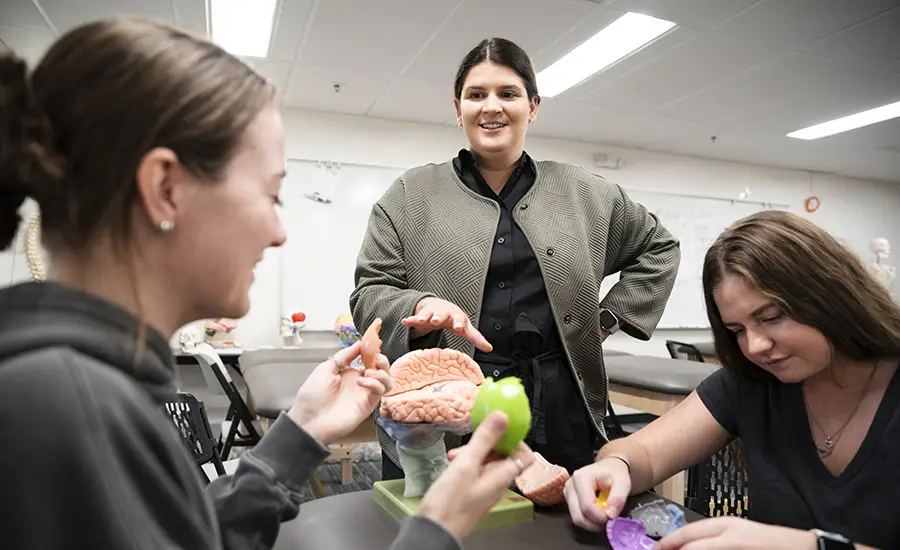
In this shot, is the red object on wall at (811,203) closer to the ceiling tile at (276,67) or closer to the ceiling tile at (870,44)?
the ceiling tile at (870,44)

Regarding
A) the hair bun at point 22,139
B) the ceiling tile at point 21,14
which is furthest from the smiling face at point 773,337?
the ceiling tile at point 21,14

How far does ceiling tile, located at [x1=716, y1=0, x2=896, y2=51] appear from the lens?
3.22 metres

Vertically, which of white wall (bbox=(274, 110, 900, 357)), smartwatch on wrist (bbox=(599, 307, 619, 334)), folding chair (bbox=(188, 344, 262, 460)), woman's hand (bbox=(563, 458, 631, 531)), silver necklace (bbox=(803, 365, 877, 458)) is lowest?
folding chair (bbox=(188, 344, 262, 460))

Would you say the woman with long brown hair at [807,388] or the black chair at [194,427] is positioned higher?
the woman with long brown hair at [807,388]

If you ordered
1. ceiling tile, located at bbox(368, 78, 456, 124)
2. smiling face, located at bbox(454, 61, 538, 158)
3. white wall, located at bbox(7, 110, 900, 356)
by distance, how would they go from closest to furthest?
smiling face, located at bbox(454, 61, 538, 158) < ceiling tile, located at bbox(368, 78, 456, 124) < white wall, located at bbox(7, 110, 900, 356)

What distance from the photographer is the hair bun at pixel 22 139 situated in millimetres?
489

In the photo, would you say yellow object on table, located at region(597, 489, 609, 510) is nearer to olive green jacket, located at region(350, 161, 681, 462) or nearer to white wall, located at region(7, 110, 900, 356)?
olive green jacket, located at region(350, 161, 681, 462)

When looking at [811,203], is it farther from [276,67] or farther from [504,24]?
[276,67]

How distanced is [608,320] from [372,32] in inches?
109

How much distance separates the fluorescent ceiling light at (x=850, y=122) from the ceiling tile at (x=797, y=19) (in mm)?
1842

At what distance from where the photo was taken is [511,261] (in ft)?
4.54

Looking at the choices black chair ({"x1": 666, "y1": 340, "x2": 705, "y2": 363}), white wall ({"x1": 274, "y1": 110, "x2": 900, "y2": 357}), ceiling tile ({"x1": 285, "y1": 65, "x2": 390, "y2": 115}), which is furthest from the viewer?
white wall ({"x1": 274, "y1": 110, "x2": 900, "y2": 357})

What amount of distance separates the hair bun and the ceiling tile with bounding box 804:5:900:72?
409 cm

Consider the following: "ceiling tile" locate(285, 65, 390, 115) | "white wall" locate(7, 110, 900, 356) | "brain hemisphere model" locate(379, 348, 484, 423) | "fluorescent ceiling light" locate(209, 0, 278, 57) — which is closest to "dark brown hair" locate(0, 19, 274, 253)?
"brain hemisphere model" locate(379, 348, 484, 423)
